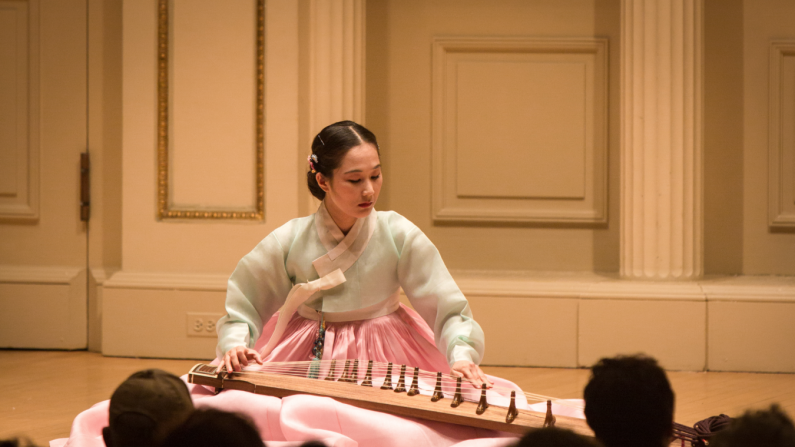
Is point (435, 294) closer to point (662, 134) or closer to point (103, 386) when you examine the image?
point (103, 386)

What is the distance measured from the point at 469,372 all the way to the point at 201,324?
2.17 meters

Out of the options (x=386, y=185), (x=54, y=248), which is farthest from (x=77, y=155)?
(x=386, y=185)

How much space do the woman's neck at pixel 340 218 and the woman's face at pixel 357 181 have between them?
6 centimetres

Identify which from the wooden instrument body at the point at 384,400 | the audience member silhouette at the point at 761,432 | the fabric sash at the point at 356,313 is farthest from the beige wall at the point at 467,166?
the audience member silhouette at the point at 761,432

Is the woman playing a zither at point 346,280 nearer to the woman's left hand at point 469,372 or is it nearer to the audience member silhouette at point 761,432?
the woman's left hand at point 469,372

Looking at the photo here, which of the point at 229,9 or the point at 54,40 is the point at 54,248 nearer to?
the point at 54,40

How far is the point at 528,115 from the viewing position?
4074 millimetres

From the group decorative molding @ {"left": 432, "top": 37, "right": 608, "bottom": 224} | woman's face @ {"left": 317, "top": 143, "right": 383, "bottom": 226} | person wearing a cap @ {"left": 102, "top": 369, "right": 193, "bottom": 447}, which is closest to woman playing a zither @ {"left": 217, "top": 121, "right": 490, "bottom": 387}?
woman's face @ {"left": 317, "top": 143, "right": 383, "bottom": 226}

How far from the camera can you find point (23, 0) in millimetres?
4098

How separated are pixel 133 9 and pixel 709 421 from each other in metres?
3.23

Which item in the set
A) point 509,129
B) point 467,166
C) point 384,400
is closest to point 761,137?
point 509,129

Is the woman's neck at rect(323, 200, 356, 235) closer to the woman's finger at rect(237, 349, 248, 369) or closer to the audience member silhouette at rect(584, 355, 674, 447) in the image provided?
the woman's finger at rect(237, 349, 248, 369)

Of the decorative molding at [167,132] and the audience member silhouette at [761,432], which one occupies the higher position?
the decorative molding at [167,132]

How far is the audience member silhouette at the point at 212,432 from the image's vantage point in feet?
3.05
